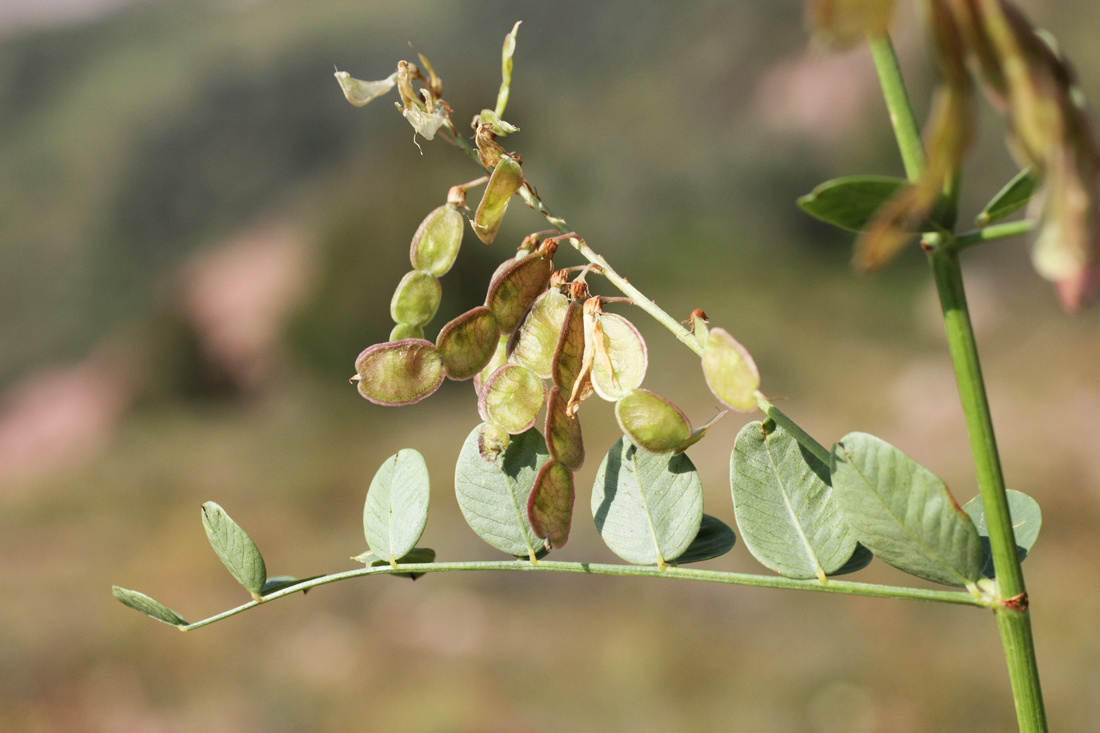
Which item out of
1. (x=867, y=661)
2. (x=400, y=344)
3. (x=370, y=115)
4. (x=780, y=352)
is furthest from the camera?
(x=370, y=115)

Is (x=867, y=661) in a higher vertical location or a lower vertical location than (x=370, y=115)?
lower

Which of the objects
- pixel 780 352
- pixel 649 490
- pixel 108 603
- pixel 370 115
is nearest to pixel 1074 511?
pixel 780 352

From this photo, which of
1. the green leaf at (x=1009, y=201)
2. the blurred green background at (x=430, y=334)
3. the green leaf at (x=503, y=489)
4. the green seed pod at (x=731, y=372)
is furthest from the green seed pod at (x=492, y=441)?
the blurred green background at (x=430, y=334)

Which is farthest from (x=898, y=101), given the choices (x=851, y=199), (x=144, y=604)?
(x=144, y=604)

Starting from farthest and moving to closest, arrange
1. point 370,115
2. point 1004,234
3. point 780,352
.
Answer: point 370,115 < point 780,352 < point 1004,234

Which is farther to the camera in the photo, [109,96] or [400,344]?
[109,96]

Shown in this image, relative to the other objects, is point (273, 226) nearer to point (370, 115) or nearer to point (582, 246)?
point (370, 115)

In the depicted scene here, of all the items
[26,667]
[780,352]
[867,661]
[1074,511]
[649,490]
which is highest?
[780,352]
